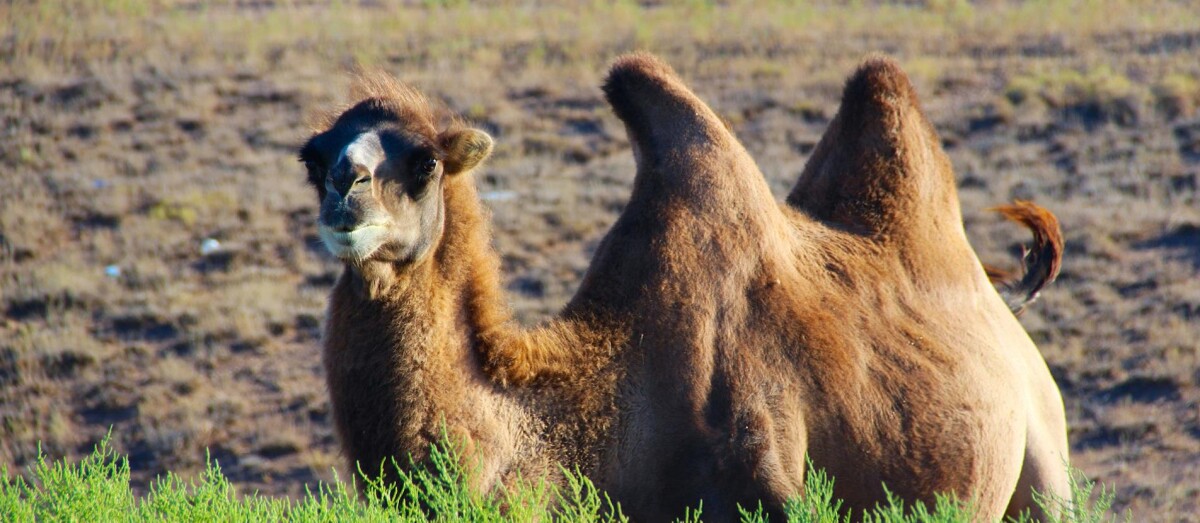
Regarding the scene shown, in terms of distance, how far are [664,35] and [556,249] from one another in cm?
1336

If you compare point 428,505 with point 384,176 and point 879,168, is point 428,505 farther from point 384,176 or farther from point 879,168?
point 879,168

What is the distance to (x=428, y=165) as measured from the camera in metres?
4.02

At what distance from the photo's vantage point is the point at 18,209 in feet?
43.8

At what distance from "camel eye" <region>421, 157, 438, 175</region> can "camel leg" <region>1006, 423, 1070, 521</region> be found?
257cm

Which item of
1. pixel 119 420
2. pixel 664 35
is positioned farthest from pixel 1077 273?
pixel 664 35

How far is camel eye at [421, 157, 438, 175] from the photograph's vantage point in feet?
13.2

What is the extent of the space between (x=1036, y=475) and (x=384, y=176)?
111 inches

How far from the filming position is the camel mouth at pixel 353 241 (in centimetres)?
369

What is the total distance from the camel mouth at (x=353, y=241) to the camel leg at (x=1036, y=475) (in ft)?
8.96

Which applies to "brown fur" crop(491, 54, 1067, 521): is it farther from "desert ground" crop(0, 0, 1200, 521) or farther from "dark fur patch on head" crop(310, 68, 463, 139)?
"desert ground" crop(0, 0, 1200, 521)

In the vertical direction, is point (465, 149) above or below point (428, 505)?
above

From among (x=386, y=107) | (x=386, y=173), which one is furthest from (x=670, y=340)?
(x=386, y=107)

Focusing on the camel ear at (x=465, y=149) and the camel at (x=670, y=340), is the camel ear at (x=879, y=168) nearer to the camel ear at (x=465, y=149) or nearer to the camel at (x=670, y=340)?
the camel at (x=670, y=340)

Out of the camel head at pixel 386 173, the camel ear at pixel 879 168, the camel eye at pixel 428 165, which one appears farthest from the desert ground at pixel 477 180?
the camel ear at pixel 879 168
